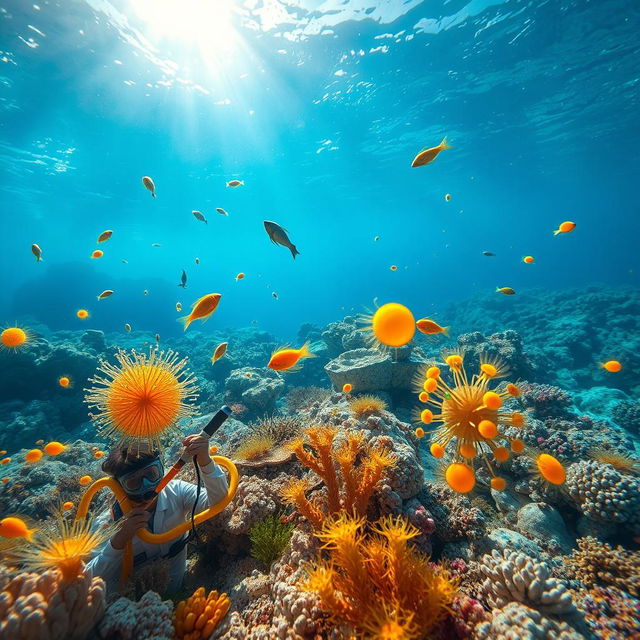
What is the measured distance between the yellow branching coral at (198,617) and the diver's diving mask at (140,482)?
109cm

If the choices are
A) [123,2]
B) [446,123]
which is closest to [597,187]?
[446,123]

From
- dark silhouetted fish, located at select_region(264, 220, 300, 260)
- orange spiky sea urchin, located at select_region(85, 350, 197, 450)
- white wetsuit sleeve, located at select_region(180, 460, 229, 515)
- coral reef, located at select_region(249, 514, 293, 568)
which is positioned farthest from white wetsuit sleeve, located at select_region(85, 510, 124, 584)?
dark silhouetted fish, located at select_region(264, 220, 300, 260)

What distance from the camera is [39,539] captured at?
2.06m

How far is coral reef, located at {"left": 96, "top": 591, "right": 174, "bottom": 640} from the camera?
1.74m

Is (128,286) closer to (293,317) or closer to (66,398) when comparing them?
(66,398)

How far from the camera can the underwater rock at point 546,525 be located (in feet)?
12.4

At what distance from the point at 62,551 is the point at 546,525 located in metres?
5.54

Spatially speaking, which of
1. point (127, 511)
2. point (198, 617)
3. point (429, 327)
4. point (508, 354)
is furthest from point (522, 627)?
point (508, 354)

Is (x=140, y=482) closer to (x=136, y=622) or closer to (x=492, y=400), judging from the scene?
(x=136, y=622)

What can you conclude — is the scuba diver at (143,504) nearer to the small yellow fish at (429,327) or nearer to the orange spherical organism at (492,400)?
the orange spherical organism at (492,400)

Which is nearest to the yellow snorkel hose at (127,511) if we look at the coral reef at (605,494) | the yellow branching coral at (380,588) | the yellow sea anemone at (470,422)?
the yellow branching coral at (380,588)

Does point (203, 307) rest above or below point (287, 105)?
below

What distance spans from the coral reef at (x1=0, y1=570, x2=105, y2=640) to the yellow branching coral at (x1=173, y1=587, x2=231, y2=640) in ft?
1.91

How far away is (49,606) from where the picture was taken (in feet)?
5.06
